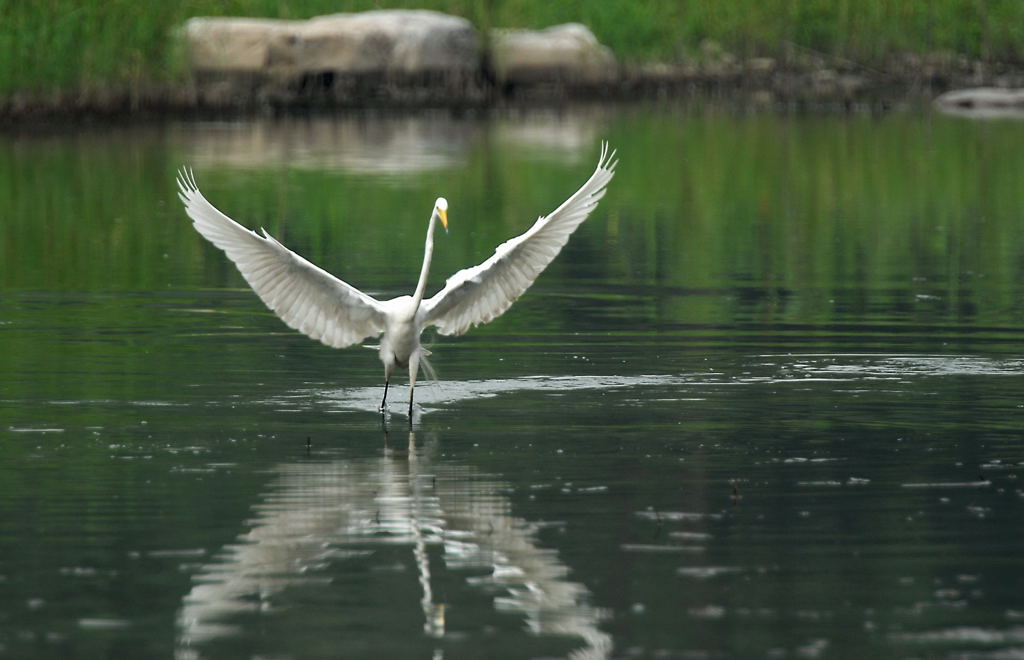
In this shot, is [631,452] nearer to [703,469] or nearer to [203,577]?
[703,469]

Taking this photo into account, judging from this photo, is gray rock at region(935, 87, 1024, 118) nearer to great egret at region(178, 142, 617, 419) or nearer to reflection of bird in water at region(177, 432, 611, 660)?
great egret at region(178, 142, 617, 419)

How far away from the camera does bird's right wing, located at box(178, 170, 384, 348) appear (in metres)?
12.6

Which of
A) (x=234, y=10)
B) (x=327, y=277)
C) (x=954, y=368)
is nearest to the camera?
(x=327, y=277)

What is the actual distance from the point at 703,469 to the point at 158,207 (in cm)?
2028

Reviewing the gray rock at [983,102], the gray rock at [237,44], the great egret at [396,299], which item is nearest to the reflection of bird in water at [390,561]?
the great egret at [396,299]

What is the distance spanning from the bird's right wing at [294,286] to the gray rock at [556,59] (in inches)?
2220

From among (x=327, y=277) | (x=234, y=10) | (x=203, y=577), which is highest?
(x=234, y=10)

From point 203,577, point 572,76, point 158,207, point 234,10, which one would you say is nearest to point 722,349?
point 203,577

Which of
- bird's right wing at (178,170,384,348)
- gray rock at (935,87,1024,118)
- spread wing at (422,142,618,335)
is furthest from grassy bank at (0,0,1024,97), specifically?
bird's right wing at (178,170,384,348)

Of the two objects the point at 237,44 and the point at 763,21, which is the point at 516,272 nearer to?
the point at 237,44

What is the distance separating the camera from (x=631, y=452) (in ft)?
36.8

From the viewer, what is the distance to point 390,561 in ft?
28.7

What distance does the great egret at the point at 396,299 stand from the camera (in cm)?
1260

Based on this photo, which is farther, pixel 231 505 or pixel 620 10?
pixel 620 10
